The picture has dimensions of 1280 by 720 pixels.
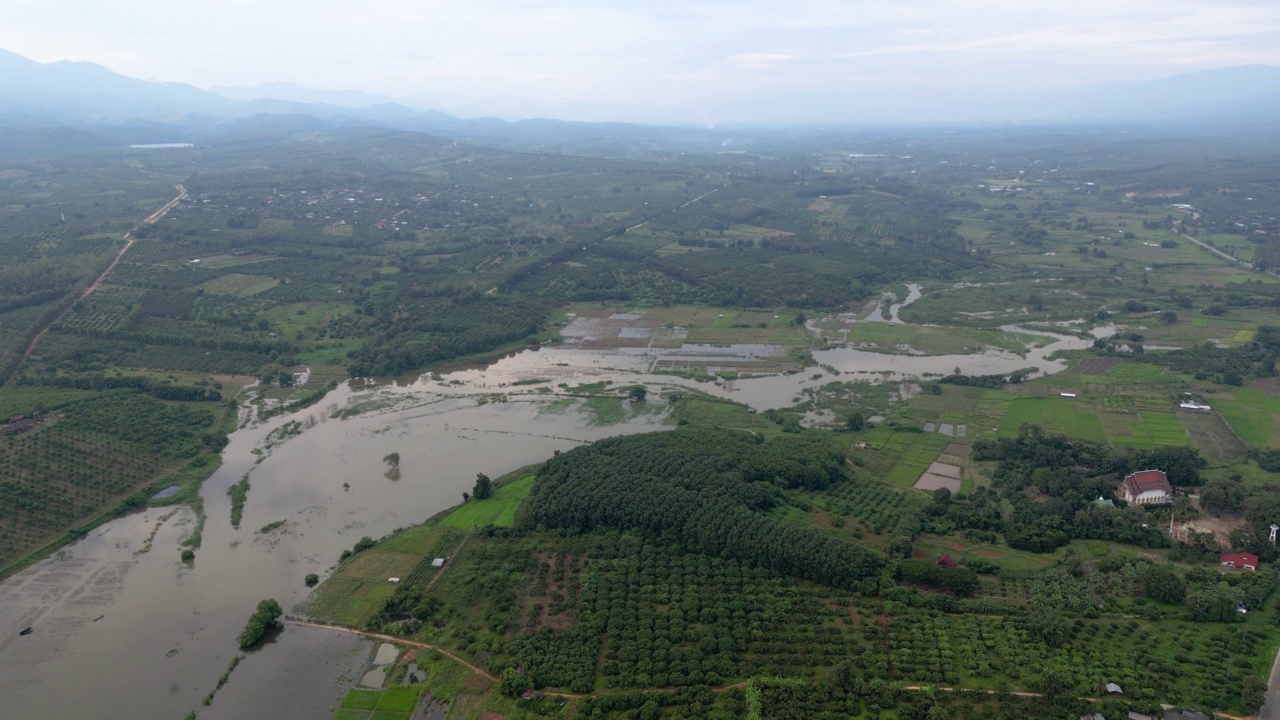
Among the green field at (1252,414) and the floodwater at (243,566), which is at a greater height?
the green field at (1252,414)

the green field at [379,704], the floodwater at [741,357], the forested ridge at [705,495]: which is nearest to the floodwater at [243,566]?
the green field at [379,704]

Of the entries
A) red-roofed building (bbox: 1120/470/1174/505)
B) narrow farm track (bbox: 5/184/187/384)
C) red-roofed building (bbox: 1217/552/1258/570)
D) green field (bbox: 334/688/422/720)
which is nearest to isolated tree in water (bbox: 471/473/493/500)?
green field (bbox: 334/688/422/720)

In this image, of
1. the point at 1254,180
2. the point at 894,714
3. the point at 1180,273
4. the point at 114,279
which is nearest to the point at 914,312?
the point at 1180,273

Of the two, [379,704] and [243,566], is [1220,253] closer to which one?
[379,704]

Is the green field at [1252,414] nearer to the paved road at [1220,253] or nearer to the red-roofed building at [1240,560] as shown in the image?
the red-roofed building at [1240,560]

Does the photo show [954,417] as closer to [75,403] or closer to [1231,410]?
[1231,410]

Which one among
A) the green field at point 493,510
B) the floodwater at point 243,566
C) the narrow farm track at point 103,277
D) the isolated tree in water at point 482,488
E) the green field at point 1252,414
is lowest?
the floodwater at point 243,566
